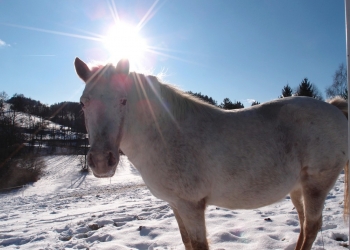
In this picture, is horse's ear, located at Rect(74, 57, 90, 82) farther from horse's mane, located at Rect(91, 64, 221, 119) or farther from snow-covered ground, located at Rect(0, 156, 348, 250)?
snow-covered ground, located at Rect(0, 156, 348, 250)

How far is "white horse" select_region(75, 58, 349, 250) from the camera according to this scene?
239 cm

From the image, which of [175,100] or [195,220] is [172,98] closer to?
[175,100]

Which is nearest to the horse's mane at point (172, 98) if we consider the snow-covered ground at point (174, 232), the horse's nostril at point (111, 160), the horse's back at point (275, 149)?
the horse's back at point (275, 149)

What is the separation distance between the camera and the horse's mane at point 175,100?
2.72m

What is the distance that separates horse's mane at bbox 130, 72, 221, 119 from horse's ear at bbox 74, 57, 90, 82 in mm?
549

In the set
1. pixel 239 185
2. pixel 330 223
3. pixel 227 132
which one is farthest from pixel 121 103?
pixel 330 223

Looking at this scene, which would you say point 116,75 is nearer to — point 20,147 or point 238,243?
point 238,243

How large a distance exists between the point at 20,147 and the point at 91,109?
28.0 meters

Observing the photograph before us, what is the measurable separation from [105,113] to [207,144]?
1167mm

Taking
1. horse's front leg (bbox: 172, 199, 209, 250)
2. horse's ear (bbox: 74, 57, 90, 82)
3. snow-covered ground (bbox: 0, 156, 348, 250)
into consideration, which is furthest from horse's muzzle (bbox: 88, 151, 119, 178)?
snow-covered ground (bbox: 0, 156, 348, 250)

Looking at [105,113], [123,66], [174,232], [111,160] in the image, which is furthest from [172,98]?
[174,232]

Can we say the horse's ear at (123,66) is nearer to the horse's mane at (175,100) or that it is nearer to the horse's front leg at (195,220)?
the horse's mane at (175,100)

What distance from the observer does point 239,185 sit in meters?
2.53

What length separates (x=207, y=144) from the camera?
8.35 ft
